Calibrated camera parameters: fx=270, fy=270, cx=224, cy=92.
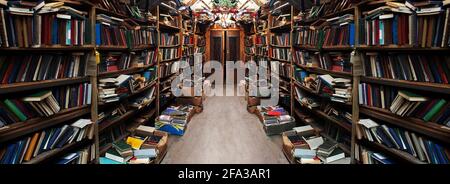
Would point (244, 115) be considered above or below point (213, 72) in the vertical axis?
below

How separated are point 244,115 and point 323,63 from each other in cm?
223

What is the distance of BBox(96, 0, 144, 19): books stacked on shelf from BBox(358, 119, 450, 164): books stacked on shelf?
245cm

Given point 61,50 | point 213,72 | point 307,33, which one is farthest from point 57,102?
point 213,72

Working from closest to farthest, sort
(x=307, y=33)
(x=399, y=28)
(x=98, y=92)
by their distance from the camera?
(x=399, y=28)
(x=98, y=92)
(x=307, y=33)

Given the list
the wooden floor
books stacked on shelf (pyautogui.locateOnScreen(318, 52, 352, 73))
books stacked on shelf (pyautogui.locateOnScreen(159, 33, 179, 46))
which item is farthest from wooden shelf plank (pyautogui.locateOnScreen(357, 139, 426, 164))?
books stacked on shelf (pyautogui.locateOnScreen(159, 33, 179, 46))

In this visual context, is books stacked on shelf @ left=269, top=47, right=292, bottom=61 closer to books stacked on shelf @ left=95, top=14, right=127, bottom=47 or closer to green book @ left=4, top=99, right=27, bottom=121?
books stacked on shelf @ left=95, top=14, right=127, bottom=47

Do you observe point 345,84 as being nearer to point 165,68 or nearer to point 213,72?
point 165,68

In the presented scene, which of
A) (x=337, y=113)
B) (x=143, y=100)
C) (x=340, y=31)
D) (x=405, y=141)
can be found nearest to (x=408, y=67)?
(x=405, y=141)

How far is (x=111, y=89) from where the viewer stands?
2.50 meters

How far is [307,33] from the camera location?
336 centimetres

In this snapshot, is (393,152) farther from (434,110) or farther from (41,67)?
(41,67)

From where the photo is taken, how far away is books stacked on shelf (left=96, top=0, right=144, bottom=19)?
250 centimetres

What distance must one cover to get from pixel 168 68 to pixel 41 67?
2.77m

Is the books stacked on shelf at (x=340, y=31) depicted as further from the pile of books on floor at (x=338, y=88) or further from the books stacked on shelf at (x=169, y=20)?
the books stacked on shelf at (x=169, y=20)
